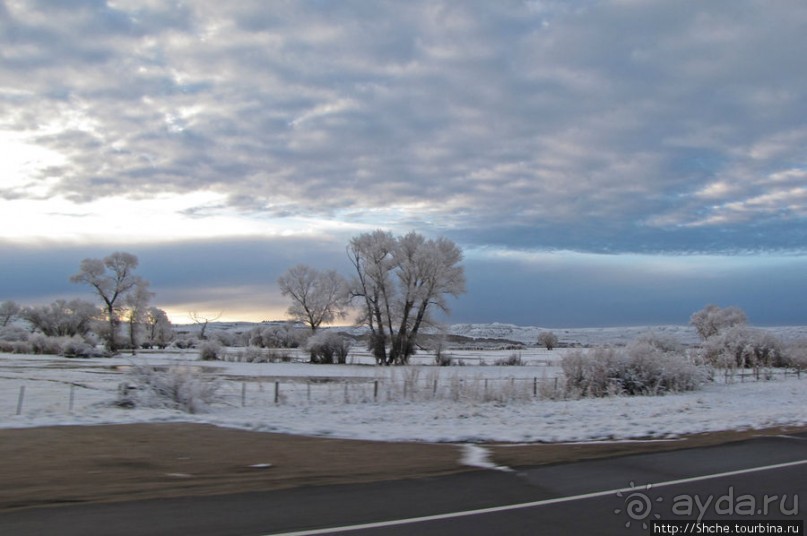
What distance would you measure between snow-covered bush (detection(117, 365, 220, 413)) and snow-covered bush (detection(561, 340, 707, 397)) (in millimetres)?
18635

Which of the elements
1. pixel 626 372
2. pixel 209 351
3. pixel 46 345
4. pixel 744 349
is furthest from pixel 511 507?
pixel 46 345

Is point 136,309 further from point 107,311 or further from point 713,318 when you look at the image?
point 713,318

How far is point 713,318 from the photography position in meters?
98.4

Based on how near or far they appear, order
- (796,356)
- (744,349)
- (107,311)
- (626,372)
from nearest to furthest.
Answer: (626,372) < (744,349) < (796,356) < (107,311)

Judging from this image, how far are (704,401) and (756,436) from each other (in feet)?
45.6

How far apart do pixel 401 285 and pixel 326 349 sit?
Result: 39.0 feet

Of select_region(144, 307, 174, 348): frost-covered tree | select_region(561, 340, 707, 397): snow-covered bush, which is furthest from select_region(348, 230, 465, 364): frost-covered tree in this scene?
select_region(144, 307, 174, 348): frost-covered tree

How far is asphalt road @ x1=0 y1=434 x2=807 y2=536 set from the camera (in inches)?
265

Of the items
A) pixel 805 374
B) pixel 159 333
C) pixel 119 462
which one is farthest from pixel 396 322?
pixel 159 333

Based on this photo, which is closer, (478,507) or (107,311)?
(478,507)

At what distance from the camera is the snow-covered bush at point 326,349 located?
72.8m
